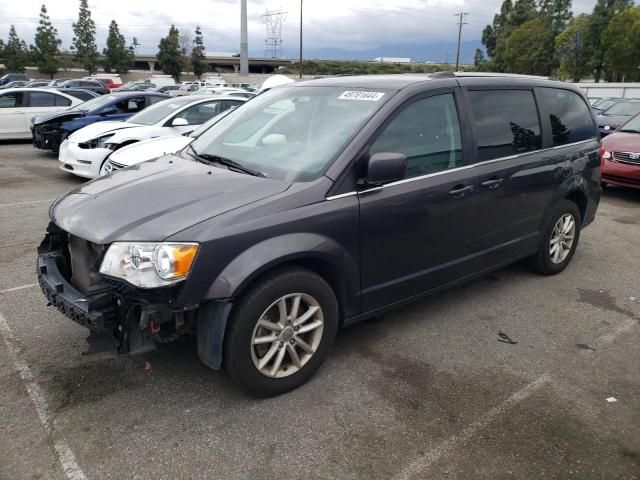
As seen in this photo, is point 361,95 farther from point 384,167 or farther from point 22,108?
point 22,108

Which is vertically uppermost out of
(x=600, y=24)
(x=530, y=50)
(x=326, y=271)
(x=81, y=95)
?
(x=600, y=24)

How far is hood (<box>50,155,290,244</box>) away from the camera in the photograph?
2.85 m

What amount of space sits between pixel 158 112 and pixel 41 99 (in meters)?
6.96

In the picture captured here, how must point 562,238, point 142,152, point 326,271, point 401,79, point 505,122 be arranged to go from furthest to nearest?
point 142,152
point 562,238
point 505,122
point 401,79
point 326,271

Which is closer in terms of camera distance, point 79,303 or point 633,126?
point 79,303

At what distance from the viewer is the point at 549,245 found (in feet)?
16.6

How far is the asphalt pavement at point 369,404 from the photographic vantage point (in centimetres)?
264

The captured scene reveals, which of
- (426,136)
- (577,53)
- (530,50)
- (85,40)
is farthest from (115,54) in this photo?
(426,136)

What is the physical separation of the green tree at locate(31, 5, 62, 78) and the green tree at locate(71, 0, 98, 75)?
3.25 m

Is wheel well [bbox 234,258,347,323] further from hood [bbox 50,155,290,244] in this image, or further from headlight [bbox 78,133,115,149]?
headlight [bbox 78,133,115,149]

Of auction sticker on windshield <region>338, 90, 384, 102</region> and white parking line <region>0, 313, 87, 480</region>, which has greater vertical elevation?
auction sticker on windshield <region>338, 90, 384, 102</region>

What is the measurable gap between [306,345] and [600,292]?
126 inches

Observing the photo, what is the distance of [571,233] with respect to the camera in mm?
5328

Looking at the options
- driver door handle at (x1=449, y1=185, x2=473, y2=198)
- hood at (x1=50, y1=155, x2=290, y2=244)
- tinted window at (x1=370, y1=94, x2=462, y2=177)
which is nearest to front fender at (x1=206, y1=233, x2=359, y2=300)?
hood at (x1=50, y1=155, x2=290, y2=244)
